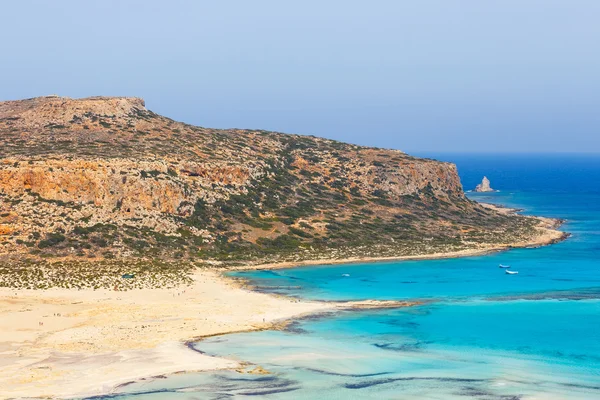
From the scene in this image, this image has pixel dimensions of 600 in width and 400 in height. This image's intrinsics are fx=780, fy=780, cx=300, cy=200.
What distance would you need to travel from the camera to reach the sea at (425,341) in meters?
33.8

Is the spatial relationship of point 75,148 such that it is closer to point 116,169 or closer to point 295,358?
point 116,169

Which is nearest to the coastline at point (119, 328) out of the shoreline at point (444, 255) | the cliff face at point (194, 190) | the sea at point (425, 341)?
the sea at point (425, 341)

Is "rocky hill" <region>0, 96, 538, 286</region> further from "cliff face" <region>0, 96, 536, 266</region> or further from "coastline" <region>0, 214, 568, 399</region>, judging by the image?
"coastline" <region>0, 214, 568, 399</region>

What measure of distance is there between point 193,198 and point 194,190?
151cm

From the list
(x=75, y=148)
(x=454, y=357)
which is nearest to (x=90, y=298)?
(x=454, y=357)

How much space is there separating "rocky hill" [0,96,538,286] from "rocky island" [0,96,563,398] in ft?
0.71

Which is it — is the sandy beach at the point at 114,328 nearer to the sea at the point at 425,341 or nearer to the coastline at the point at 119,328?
the coastline at the point at 119,328

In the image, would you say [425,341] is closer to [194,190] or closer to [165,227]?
[165,227]

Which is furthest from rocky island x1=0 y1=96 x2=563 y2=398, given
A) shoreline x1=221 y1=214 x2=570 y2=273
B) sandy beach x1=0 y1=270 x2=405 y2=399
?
shoreline x1=221 y1=214 x2=570 y2=273

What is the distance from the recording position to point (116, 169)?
76.9m

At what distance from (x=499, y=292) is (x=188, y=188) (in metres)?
35.8

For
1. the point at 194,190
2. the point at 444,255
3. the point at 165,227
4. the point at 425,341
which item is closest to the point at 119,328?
the point at 425,341

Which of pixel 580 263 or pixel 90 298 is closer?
pixel 90 298

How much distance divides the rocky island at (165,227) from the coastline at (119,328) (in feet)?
0.46
